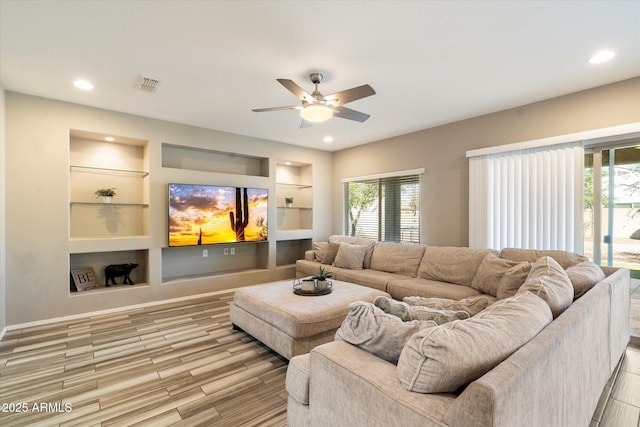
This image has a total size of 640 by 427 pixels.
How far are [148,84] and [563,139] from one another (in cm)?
470

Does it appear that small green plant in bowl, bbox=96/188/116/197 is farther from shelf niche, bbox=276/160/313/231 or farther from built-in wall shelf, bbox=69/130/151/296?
shelf niche, bbox=276/160/313/231

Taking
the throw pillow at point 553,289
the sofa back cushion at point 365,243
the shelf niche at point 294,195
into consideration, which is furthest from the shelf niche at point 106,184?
the throw pillow at point 553,289

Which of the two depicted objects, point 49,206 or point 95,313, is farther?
point 95,313

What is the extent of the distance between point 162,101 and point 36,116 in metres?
1.43

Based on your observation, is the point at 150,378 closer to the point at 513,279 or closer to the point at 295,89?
the point at 295,89

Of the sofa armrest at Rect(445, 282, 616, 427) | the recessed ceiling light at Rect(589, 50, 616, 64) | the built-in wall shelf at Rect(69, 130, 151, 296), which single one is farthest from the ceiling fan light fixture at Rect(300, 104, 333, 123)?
the built-in wall shelf at Rect(69, 130, 151, 296)

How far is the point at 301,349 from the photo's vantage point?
250cm

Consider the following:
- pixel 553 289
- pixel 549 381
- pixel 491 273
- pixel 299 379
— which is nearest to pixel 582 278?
pixel 553 289

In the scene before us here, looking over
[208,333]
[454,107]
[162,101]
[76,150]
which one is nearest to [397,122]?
[454,107]

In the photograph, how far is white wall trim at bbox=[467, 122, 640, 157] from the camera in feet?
9.75

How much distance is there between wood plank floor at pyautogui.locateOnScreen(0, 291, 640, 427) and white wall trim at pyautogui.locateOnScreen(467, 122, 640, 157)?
2.18 m

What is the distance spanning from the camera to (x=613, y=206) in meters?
3.20

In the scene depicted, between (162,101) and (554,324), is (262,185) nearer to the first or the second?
(162,101)

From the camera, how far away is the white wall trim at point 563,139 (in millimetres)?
2973
